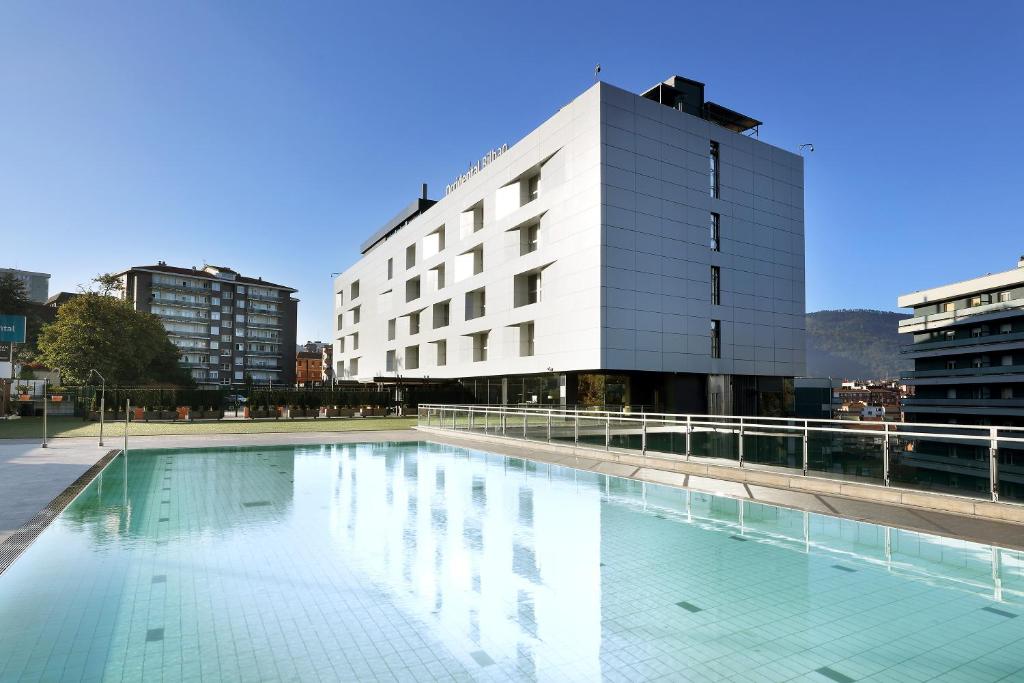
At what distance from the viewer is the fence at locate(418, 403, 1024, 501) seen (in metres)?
8.45

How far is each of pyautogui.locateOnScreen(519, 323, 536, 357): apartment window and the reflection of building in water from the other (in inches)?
890

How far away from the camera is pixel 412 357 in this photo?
5453cm

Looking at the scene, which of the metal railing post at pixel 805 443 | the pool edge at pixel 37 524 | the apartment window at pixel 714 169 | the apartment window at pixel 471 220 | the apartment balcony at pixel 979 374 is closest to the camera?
the pool edge at pixel 37 524

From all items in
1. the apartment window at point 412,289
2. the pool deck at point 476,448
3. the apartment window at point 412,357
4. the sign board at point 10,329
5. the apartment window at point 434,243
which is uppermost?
the apartment window at point 434,243

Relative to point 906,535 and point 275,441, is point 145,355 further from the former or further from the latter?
point 906,535

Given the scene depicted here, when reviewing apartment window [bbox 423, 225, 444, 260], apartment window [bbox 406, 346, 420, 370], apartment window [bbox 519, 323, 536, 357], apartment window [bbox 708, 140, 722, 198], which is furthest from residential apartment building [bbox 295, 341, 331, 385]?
apartment window [bbox 708, 140, 722, 198]

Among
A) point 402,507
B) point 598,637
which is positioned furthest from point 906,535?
point 402,507

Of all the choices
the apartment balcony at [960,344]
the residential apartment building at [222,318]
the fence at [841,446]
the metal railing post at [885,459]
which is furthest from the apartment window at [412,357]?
the apartment balcony at [960,344]

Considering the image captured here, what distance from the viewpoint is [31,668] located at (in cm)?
439

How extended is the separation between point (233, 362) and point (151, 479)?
102476mm

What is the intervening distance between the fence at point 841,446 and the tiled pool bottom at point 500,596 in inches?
58.4

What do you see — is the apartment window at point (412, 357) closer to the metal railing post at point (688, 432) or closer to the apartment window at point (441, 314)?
the apartment window at point (441, 314)

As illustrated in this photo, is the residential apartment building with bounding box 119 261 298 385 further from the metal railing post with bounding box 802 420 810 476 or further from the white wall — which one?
the metal railing post with bounding box 802 420 810 476

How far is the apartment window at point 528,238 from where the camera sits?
3744cm
